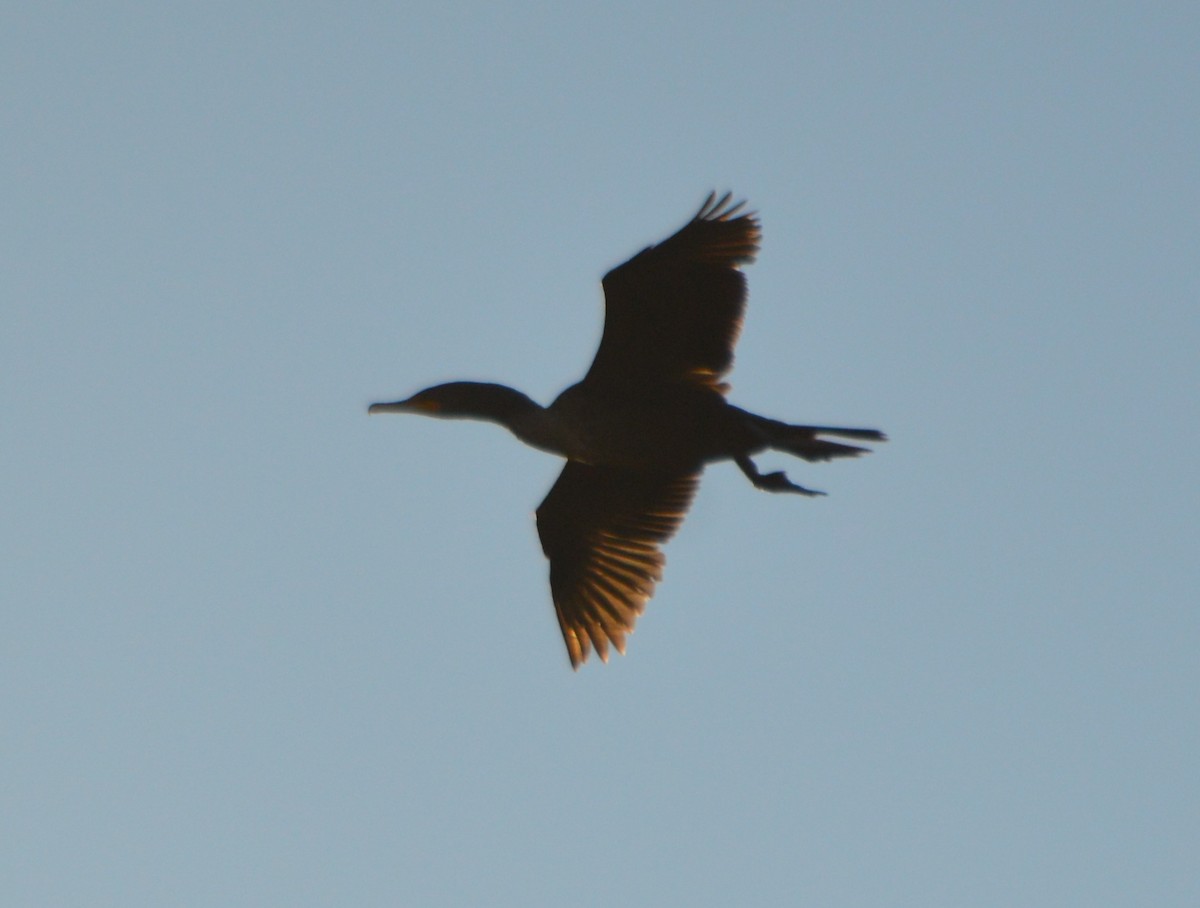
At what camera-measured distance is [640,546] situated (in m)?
8.69

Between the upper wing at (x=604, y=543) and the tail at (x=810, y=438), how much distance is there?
1.06 m

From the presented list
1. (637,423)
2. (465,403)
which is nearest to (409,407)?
(465,403)

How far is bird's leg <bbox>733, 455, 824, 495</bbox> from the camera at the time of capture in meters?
7.64

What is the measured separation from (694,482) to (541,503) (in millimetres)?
840

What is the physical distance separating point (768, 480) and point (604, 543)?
53.6 inches

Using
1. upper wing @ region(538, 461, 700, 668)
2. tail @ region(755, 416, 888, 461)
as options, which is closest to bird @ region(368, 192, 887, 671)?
tail @ region(755, 416, 888, 461)

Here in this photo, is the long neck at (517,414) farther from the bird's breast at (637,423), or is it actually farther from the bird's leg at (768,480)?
the bird's leg at (768,480)

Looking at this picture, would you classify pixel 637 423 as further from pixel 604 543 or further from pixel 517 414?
pixel 604 543

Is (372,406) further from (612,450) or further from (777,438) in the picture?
(777,438)

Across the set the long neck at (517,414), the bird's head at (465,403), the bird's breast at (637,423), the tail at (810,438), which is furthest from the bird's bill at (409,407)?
the tail at (810,438)

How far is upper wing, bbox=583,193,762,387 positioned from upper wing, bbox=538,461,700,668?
920 mm

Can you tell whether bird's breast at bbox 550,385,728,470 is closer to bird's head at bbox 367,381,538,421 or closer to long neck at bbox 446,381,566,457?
long neck at bbox 446,381,566,457

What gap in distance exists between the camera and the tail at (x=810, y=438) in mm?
7387

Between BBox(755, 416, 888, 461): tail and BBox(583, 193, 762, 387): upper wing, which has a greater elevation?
BBox(583, 193, 762, 387): upper wing
